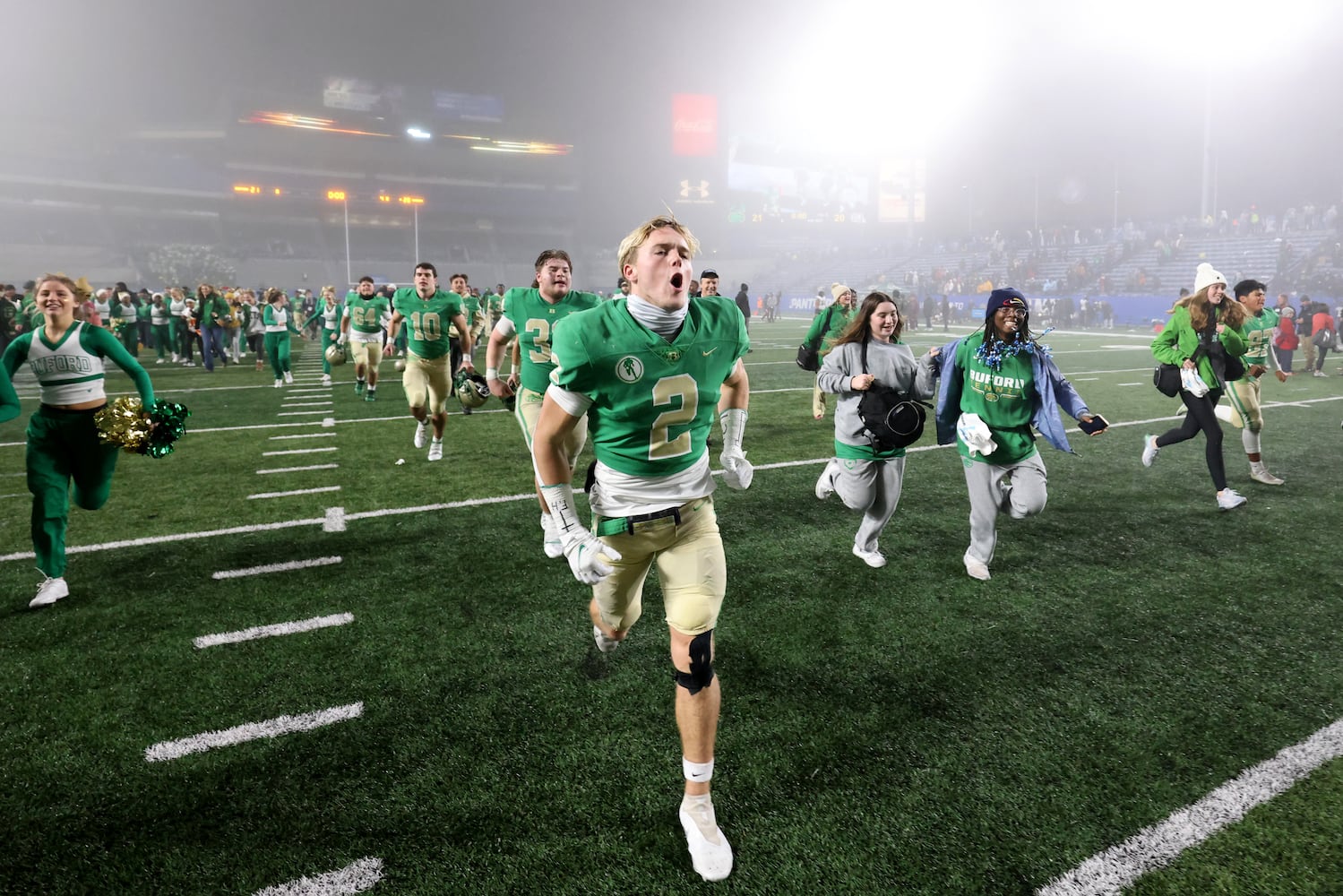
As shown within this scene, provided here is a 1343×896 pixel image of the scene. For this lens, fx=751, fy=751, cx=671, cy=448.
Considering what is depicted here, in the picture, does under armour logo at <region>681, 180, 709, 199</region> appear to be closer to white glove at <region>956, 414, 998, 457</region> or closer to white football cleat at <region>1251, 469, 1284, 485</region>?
white football cleat at <region>1251, 469, 1284, 485</region>

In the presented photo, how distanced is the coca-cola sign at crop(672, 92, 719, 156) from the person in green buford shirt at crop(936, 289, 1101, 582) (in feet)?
274

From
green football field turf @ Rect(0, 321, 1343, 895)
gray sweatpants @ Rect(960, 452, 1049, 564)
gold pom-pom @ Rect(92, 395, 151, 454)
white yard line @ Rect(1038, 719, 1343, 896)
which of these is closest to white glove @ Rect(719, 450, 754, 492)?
green football field turf @ Rect(0, 321, 1343, 895)

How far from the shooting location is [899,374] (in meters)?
4.95

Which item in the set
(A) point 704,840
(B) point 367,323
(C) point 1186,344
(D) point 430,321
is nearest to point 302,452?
(D) point 430,321

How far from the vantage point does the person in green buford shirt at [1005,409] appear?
4.50m

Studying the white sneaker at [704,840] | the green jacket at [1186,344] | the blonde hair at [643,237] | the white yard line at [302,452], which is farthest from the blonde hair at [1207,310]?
the white yard line at [302,452]

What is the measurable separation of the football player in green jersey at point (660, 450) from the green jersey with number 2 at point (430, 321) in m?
5.87

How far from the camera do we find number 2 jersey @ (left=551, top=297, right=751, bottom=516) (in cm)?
247

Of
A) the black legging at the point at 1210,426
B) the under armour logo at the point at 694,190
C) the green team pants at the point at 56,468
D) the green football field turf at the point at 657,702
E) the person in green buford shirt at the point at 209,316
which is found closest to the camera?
the green football field turf at the point at 657,702

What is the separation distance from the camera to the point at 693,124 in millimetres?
82562

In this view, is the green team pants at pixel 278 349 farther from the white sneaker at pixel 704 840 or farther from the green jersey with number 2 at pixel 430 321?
the white sneaker at pixel 704 840

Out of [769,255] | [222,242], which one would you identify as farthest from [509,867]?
[769,255]

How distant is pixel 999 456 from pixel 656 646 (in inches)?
95.5

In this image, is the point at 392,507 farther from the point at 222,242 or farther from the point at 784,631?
the point at 222,242
